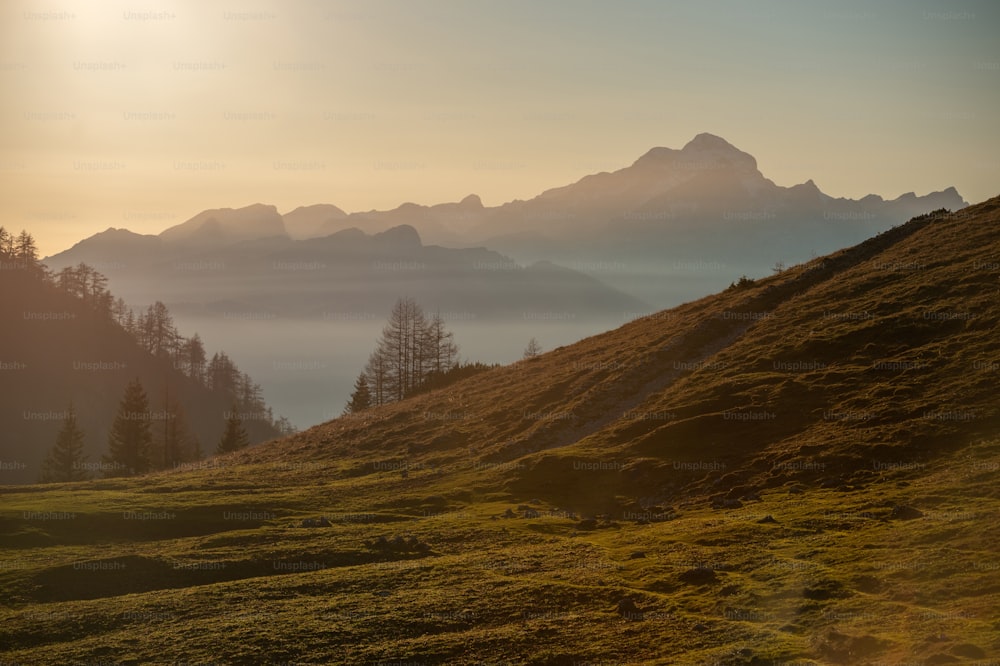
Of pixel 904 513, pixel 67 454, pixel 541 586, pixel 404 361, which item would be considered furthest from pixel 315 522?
pixel 404 361

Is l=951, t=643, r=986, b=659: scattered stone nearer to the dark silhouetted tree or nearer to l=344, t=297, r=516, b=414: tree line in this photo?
l=344, t=297, r=516, b=414: tree line

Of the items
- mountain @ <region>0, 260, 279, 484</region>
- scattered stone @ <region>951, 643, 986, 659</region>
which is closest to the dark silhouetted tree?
mountain @ <region>0, 260, 279, 484</region>

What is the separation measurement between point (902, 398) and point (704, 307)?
4464 cm

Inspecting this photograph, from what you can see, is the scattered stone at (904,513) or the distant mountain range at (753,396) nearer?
the scattered stone at (904,513)

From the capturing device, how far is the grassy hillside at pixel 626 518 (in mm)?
31375

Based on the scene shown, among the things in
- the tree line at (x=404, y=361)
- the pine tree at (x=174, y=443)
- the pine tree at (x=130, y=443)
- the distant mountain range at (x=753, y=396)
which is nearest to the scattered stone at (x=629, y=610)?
the distant mountain range at (x=753, y=396)

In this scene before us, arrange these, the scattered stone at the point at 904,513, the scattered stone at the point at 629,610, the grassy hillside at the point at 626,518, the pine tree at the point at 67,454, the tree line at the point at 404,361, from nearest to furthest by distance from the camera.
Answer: the grassy hillside at the point at 626,518
the scattered stone at the point at 629,610
the scattered stone at the point at 904,513
the pine tree at the point at 67,454
the tree line at the point at 404,361

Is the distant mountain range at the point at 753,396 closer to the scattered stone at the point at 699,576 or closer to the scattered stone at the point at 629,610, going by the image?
the scattered stone at the point at 699,576

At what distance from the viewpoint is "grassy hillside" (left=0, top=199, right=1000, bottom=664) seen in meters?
31.4

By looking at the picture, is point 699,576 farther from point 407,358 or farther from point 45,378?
point 45,378

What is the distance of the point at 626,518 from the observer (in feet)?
176

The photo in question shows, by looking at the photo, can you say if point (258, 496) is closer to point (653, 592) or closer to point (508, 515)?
point (508, 515)

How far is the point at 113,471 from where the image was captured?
112 metres

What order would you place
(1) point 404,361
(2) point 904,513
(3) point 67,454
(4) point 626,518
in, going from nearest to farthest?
1. (2) point 904,513
2. (4) point 626,518
3. (3) point 67,454
4. (1) point 404,361
